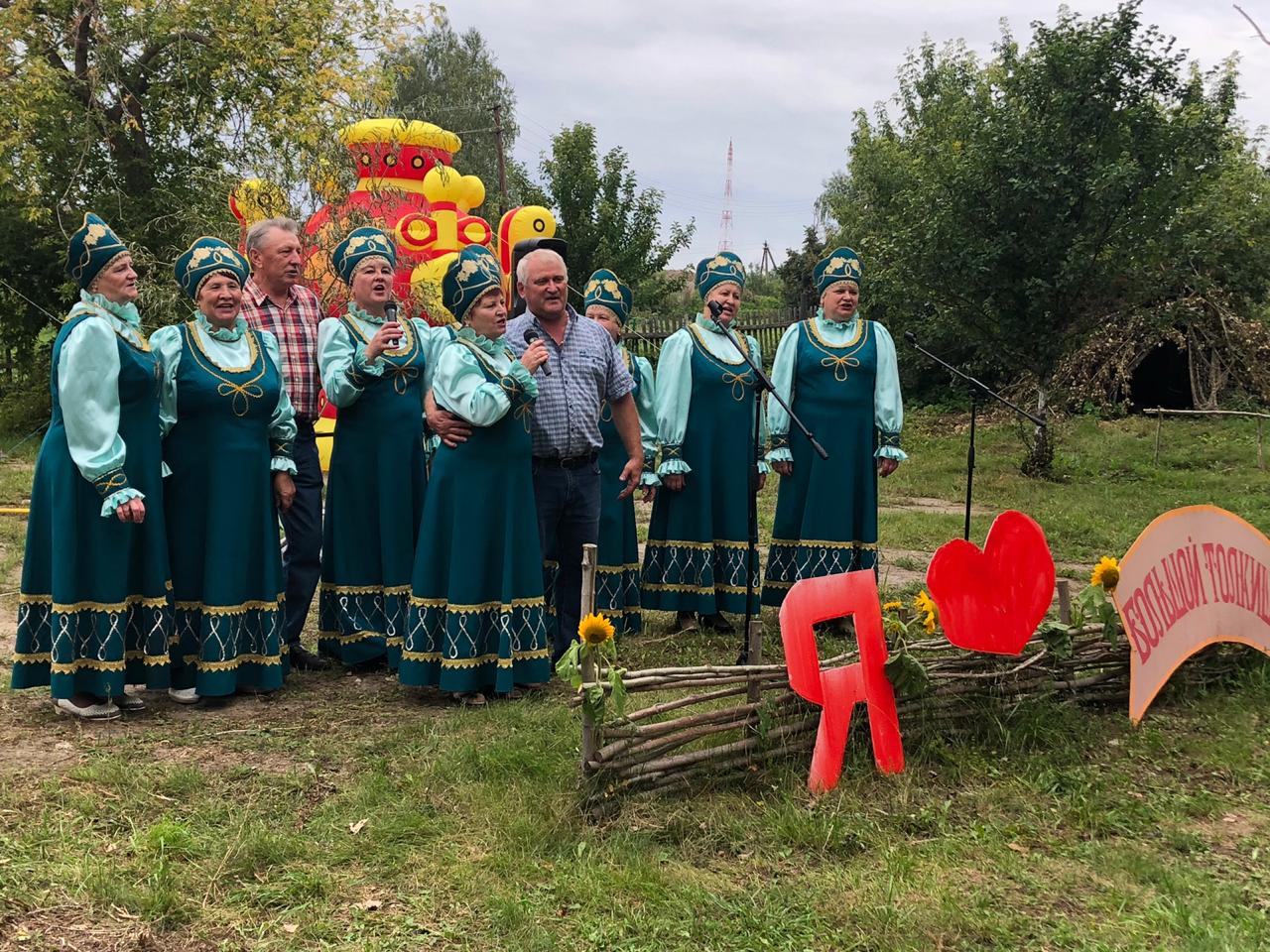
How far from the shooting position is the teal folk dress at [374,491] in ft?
16.0

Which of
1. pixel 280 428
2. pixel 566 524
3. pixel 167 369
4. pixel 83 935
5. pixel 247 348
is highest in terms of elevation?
pixel 247 348

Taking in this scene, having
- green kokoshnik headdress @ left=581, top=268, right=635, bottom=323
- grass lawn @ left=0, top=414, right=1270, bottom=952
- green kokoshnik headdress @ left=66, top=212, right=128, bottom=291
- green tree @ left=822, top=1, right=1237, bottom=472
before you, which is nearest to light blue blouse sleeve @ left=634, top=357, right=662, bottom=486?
green kokoshnik headdress @ left=581, top=268, right=635, bottom=323

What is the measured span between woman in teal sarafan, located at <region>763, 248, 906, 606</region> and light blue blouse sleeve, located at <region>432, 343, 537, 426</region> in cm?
181

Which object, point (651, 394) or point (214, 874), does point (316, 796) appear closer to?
point (214, 874)

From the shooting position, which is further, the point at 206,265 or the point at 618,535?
the point at 618,535

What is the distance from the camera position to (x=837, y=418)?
5652 millimetres

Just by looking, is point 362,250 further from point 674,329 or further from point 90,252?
point 674,329

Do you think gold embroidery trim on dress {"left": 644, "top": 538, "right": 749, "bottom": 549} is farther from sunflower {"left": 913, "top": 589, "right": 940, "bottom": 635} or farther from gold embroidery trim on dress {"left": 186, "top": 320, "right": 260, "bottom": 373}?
gold embroidery trim on dress {"left": 186, "top": 320, "right": 260, "bottom": 373}

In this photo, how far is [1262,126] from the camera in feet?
60.4

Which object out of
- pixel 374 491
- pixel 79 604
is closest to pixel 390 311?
pixel 374 491

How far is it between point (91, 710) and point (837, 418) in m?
3.66

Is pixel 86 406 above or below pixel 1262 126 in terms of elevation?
below

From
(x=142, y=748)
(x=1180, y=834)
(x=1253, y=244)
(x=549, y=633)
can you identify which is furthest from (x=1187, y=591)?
(x=1253, y=244)

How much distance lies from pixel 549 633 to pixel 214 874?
7.69 feet
